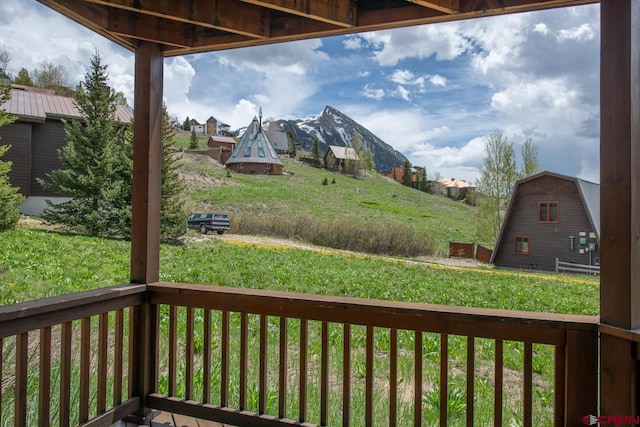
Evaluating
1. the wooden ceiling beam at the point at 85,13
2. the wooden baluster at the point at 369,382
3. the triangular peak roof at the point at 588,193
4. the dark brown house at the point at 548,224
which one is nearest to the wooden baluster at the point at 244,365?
the wooden baluster at the point at 369,382

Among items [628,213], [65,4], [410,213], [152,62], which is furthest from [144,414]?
[410,213]

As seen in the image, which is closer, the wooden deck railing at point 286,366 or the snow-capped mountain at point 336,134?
the wooden deck railing at point 286,366

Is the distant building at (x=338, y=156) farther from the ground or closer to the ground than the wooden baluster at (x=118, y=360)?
farther from the ground

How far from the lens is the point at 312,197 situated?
477 cm

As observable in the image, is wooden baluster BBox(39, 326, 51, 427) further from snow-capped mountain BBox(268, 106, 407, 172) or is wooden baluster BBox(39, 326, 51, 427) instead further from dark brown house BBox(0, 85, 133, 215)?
snow-capped mountain BBox(268, 106, 407, 172)

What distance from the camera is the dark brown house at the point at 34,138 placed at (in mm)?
3730

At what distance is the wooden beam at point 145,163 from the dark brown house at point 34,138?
2.17m

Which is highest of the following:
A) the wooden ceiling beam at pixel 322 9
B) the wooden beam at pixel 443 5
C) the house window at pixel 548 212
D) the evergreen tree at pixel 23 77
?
the evergreen tree at pixel 23 77

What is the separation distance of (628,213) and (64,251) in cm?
485

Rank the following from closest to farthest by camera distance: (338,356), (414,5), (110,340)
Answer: (414,5) < (338,356) < (110,340)

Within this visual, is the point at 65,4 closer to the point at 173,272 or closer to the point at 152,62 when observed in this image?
the point at 152,62

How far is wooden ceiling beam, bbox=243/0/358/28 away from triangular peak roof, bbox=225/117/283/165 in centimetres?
284

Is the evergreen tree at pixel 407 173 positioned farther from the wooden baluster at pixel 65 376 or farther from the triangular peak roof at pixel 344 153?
the wooden baluster at pixel 65 376

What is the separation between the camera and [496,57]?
4.33 m
